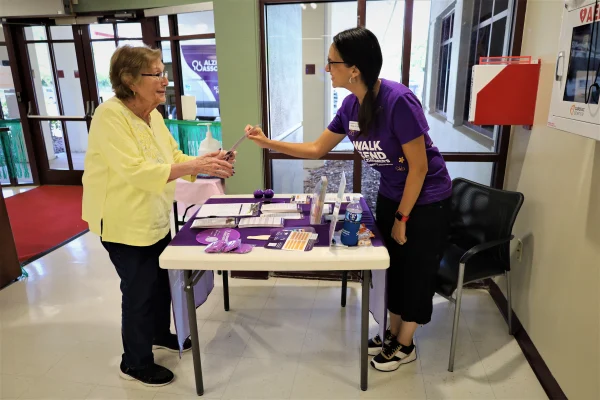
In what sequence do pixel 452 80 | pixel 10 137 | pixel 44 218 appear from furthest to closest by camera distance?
pixel 10 137 → pixel 44 218 → pixel 452 80

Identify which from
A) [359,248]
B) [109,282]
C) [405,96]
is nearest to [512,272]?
[359,248]

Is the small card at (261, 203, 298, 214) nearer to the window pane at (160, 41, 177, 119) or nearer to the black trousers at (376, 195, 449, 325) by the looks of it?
the black trousers at (376, 195, 449, 325)

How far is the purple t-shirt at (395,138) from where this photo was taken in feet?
5.32

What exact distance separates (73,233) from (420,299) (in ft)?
11.1

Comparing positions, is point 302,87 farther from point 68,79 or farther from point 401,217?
point 68,79

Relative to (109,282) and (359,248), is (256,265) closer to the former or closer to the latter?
(359,248)

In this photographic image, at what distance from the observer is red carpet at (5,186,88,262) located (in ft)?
11.9

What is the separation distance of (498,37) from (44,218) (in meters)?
4.51

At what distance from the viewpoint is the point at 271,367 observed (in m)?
2.08

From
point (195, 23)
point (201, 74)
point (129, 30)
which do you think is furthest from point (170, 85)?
point (129, 30)

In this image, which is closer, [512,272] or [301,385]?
[301,385]

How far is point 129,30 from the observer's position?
4.72m

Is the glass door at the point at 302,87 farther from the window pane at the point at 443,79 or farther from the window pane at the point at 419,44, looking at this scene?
the window pane at the point at 443,79

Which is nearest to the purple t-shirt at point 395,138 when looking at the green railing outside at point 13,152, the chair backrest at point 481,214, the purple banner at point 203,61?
the chair backrest at point 481,214
